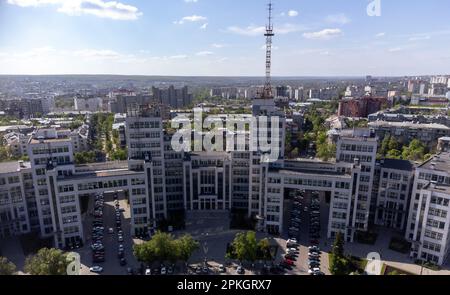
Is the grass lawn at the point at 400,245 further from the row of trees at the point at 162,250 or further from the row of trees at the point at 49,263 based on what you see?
the row of trees at the point at 49,263

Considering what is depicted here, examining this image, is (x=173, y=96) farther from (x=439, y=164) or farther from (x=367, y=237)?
(x=439, y=164)

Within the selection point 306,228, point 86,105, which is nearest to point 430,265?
point 306,228

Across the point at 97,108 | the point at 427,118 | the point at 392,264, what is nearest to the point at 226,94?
the point at 97,108

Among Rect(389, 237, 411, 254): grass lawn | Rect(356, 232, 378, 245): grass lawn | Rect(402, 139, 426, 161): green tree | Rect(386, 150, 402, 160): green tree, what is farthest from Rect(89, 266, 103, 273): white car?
Rect(402, 139, 426, 161): green tree

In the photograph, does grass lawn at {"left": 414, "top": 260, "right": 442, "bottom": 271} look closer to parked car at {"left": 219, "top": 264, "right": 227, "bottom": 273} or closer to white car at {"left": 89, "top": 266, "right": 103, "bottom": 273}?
parked car at {"left": 219, "top": 264, "right": 227, "bottom": 273}

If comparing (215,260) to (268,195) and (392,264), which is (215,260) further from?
(392,264)

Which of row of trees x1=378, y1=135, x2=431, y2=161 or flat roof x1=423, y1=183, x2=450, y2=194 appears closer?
flat roof x1=423, y1=183, x2=450, y2=194
